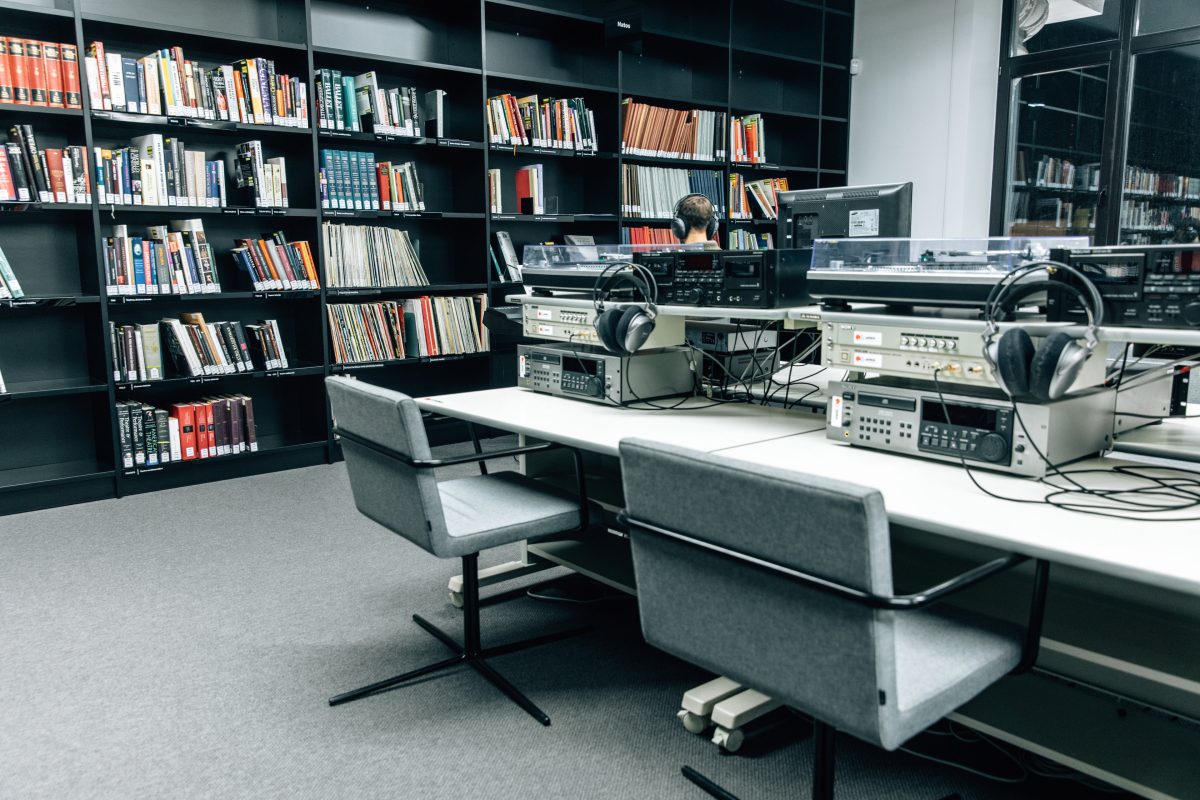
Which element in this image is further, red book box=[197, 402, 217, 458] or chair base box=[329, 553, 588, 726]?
red book box=[197, 402, 217, 458]

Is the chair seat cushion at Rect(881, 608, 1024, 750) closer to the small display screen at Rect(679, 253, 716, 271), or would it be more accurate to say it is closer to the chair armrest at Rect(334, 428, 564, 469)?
the chair armrest at Rect(334, 428, 564, 469)

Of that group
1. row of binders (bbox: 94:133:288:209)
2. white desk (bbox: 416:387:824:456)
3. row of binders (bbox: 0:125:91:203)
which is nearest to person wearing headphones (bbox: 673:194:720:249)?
white desk (bbox: 416:387:824:456)

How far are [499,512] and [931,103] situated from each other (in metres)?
4.75

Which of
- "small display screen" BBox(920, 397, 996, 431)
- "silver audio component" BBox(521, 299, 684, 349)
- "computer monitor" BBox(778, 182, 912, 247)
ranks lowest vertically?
"small display screen" BBox(920, 397, 996, 431)

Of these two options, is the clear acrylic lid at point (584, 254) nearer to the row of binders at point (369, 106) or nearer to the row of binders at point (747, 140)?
the row of binders at point (369, 106)

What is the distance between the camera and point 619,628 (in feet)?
8.14

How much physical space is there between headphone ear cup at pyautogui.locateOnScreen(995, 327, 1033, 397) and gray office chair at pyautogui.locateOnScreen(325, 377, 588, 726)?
36.4 inches

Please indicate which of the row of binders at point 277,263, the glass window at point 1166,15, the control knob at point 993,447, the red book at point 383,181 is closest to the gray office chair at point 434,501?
the control knob at point 993,447

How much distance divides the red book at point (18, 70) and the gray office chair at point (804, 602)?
320cm

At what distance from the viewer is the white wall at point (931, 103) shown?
539 centimetres

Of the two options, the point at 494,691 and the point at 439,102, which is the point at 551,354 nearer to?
the point at 494,691

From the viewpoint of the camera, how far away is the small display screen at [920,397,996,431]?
5.54 ft

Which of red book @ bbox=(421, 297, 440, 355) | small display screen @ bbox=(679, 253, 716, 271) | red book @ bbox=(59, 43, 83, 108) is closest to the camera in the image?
small display screen @ bbox=(679, 253, 716, 271)

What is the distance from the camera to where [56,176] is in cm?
345
